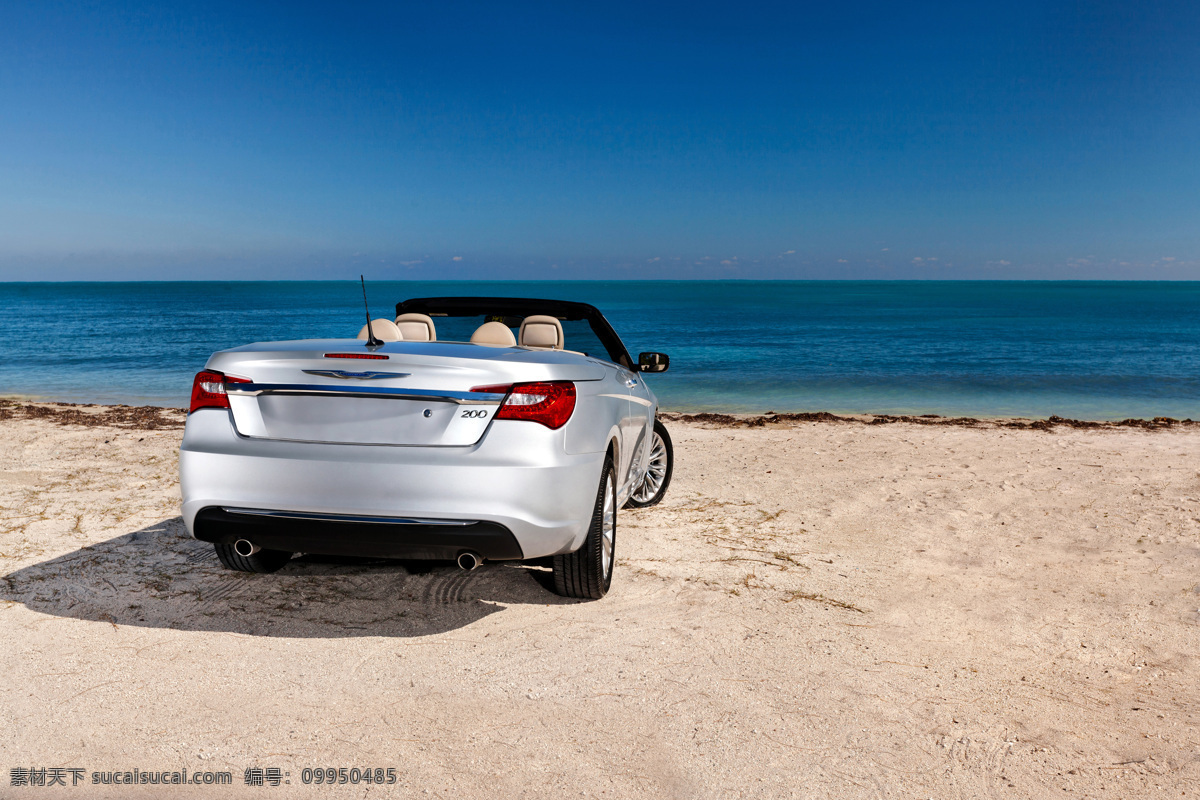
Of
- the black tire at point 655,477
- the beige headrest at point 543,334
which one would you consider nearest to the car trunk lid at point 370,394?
the beige headrest at point 543,334

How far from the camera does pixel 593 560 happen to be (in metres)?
3.97

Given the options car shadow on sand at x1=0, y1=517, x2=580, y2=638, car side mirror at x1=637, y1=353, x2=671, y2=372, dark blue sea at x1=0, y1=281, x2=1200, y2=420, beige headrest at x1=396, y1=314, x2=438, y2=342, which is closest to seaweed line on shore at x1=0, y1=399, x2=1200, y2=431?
dark blue sea at x1=0, y1=281, x2=1200, y2=420

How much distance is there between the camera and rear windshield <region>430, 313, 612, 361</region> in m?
5.30

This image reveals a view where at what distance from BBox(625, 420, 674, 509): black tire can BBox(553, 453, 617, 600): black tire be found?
7.27ft

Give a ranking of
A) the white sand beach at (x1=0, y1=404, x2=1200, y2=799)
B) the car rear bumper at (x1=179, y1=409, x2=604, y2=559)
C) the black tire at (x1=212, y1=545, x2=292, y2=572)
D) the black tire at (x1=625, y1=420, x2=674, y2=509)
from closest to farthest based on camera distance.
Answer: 1. the white sand beach at (x1=0, y1=404, x2=1200, y2=799)
2. the car rear bumper at (x1=179, y1=409, x2=604, y2=559)
3. the black tire at (x1=212, y1=545, x2=292, y2=572)
4. the black tire at (x1=625, y1=420, x2=674, y2=509)

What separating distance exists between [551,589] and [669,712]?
1459 millimetres

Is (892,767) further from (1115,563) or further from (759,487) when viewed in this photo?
(759,487)

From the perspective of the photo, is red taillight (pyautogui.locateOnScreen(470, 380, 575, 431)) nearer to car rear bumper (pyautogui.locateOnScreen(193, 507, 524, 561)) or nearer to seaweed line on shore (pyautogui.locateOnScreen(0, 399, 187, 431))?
car rear bumper (pyautogui.locateOnScreen(193, 507, 524, 561))

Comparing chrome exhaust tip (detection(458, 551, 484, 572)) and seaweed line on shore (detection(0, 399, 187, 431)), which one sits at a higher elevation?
chrome exhaust tip (detection(458, 551, 484, 572))

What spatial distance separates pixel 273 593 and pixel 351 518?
1452 mm

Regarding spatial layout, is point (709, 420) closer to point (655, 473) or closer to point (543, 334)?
point (655, 473)

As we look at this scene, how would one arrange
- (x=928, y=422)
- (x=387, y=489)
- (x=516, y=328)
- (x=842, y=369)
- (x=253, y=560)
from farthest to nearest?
(x=842, y=369), (x=928, y=422), (x=516, y=328), (x=253, y=560), (x=387, y=489)

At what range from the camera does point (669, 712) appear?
3035mm

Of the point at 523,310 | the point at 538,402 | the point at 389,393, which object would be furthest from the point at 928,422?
the point at 389,393
